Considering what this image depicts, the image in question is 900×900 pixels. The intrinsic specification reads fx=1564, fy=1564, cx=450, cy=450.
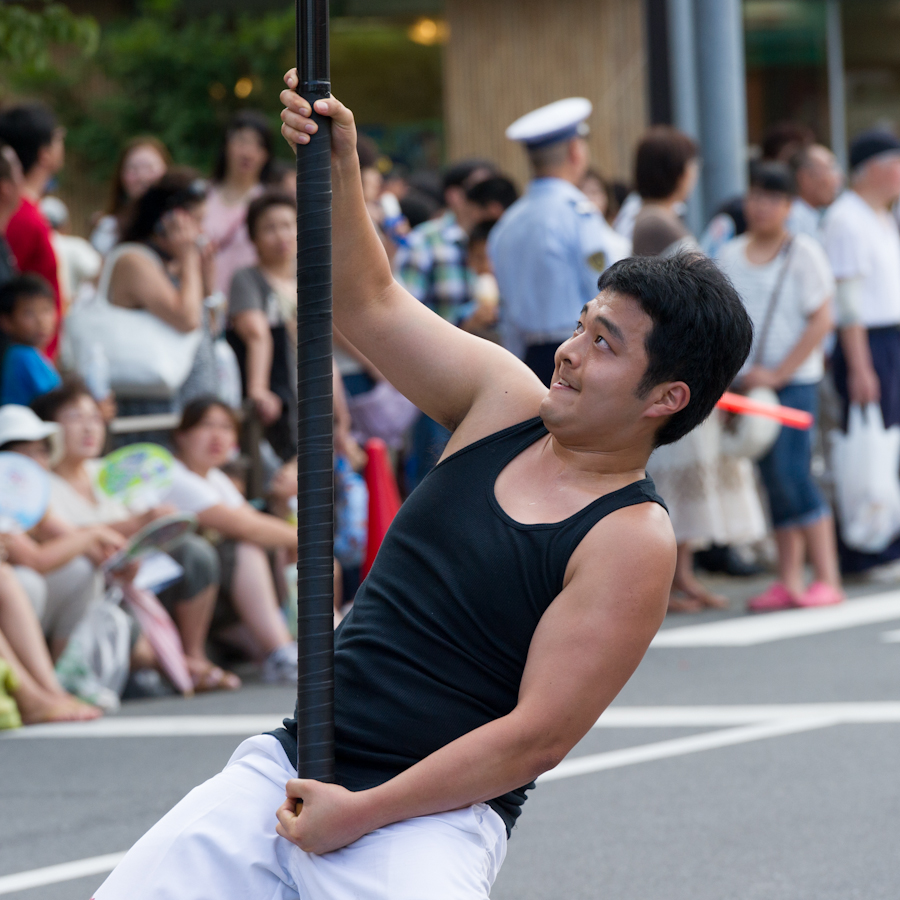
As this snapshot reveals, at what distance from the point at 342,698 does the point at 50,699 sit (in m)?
3.96

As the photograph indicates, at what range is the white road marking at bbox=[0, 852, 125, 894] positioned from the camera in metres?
4.14

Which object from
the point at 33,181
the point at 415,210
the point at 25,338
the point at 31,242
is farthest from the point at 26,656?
the point at 415,210

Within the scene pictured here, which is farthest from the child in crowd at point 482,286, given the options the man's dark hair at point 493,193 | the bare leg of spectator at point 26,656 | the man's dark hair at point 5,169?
the bare leg of spectator at point 26,656

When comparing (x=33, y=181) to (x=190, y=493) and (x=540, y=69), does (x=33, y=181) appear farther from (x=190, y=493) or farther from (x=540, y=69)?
(x=540, y=69)

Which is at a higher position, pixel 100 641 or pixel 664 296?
pixel 664 296

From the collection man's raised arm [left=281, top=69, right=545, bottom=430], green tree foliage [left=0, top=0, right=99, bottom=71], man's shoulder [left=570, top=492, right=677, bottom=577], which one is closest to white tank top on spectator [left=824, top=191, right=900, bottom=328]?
green tree foliage [left=0, top=0, right=99, bottom=71]

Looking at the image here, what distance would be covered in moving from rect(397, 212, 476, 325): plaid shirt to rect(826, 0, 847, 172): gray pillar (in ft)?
32.8

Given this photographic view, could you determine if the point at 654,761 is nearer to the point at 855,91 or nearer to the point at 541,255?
the point at 541,255

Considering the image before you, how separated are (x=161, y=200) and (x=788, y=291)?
10.2 ft

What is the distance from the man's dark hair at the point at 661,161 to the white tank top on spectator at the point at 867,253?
45.2 inches

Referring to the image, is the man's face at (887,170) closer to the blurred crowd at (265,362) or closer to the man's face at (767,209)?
the blurred crowd at (265,362)

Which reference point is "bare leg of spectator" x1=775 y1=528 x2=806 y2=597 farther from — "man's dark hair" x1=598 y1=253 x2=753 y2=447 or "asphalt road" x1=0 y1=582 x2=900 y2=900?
"man's dark hair" x1=598 y1=253 x2=753 y2=447

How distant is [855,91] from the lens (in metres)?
17.3

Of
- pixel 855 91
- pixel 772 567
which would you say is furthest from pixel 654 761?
pixel 855 91
